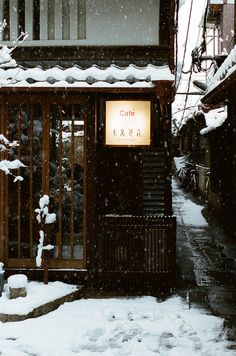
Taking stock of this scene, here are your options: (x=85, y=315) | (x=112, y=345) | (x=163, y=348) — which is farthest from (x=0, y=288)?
(x=163, y=348)

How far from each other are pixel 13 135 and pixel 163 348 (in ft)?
21.4

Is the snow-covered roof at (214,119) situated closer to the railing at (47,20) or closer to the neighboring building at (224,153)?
the neighboring building at (224,153)

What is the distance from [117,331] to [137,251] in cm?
305

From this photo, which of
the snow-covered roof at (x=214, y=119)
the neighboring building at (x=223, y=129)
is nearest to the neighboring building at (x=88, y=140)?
the neighboring building at (x=223, y=129)

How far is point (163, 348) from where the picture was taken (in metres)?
8.43

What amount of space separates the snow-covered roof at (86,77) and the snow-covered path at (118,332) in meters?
4.74

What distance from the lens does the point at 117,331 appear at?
909cm

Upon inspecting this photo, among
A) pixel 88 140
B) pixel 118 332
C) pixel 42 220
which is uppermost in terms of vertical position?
pixel 88 140

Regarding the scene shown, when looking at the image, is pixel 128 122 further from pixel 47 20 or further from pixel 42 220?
pixel 47 20

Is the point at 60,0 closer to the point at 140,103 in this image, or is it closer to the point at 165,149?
the point at 140,103

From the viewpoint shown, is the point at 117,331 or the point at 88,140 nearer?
the point at 117,331

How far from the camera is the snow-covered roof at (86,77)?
435 inches

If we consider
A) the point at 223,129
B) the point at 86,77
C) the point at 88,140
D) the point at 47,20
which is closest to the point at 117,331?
the point at 88,140

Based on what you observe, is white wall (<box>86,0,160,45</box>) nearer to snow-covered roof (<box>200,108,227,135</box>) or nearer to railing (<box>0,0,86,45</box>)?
railing (<box>0,0,86,45</box>)
